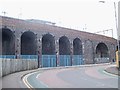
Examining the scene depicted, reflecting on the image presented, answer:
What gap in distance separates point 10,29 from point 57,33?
50.4ft

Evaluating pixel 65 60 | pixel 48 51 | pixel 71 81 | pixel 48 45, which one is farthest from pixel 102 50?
pixel 71 81

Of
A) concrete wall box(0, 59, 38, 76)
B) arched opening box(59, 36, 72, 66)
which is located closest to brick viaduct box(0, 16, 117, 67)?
arched opening box(59, 36, 72, 66)

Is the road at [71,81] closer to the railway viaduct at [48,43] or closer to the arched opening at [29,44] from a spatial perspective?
the railway viaduct at [48,43]

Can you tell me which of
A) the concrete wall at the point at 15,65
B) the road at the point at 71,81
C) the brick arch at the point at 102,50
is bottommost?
the road at the point at 71,81

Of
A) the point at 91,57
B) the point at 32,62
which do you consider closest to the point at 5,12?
the point at 32,62

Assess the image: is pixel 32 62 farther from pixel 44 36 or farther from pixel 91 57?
pixel 91 57

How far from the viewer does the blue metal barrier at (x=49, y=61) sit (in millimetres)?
62938

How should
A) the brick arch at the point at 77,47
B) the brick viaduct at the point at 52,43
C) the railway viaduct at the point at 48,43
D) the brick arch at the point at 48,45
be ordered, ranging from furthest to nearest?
the brick arch at the point at 77,47, the brick arch at the point at 48,45, the brick viaduct at the point at 52,43, the railway viaduct at the point at 48,43

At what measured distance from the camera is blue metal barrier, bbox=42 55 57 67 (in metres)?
62.9

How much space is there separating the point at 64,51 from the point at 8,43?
20.0 m

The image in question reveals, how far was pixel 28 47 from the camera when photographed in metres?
62.1

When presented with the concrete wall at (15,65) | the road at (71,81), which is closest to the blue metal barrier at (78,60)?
the concrete wall at (15,65)

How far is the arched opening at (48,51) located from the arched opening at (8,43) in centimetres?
851

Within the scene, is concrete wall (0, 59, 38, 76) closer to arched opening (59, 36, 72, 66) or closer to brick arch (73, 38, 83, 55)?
arched opening (59, 36, 72, 66)
